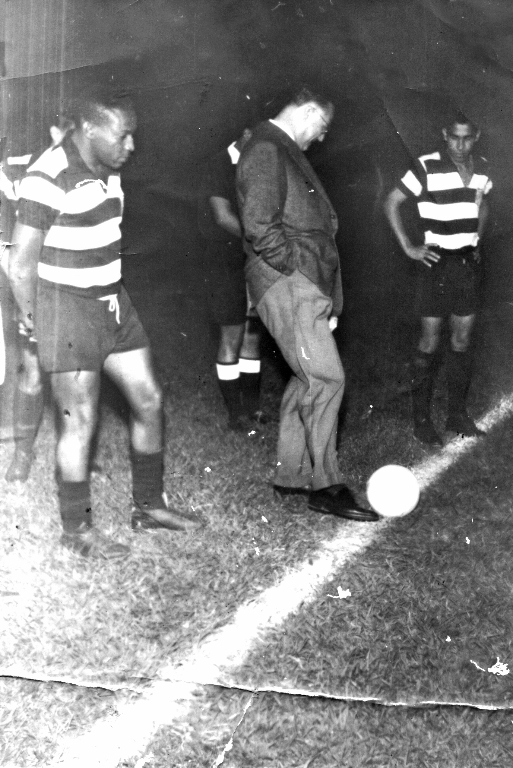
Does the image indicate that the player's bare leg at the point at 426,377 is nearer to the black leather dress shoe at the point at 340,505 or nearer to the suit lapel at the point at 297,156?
the black leather dress shoe at the point at 340,505

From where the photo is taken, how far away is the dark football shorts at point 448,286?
9.48 feet

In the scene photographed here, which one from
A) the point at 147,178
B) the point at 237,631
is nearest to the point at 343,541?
the point at 237,631

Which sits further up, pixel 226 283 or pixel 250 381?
pixel 226 283

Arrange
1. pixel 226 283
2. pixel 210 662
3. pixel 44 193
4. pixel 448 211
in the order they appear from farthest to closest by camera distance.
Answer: pixel 448 211, pixel 226 283, pixel 210 662, pixel 44 193

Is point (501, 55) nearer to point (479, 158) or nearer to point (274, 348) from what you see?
point (479, 158)

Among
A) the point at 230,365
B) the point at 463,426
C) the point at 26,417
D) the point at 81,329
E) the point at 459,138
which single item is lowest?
the point at 463,426

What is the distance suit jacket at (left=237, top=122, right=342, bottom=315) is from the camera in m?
2.69

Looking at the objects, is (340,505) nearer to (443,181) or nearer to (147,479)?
(147,479)

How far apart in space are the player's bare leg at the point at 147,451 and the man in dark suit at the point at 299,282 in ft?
1.19

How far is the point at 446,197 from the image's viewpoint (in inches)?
112

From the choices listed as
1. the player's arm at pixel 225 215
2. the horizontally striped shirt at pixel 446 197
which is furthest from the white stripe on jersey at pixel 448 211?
the player's arm at pixel 225 215

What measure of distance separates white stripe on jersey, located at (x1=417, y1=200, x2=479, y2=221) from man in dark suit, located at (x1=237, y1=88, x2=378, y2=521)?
0.98ft

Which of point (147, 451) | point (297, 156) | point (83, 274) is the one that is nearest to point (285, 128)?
point (297, 156)

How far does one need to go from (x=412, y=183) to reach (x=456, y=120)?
0.77 feet
